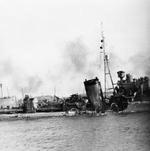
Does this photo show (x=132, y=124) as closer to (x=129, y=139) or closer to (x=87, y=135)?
(x=87, y=135)

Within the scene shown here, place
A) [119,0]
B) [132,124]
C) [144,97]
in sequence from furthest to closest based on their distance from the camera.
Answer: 1. [144,97]
2. [132,124]
3. [119,0]

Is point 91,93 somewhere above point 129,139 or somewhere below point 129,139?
above

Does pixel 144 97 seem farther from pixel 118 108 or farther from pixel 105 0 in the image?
pixel 105 0

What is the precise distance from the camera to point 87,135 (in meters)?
13.7

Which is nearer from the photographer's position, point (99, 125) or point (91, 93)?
point (99, 125)

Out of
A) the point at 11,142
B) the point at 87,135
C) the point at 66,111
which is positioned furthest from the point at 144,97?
the point at 11,142

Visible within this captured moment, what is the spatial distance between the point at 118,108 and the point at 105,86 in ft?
5.36

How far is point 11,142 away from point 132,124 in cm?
568

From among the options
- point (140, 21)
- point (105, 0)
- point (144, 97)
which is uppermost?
point (105, 0)

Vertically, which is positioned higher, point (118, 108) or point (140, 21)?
point (140, 21)

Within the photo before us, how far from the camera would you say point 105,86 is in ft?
76.8

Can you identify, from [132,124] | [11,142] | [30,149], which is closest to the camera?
[30,149]

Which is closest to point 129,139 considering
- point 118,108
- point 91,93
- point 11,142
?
point 11,142

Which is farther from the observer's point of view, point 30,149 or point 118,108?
point 118,108
